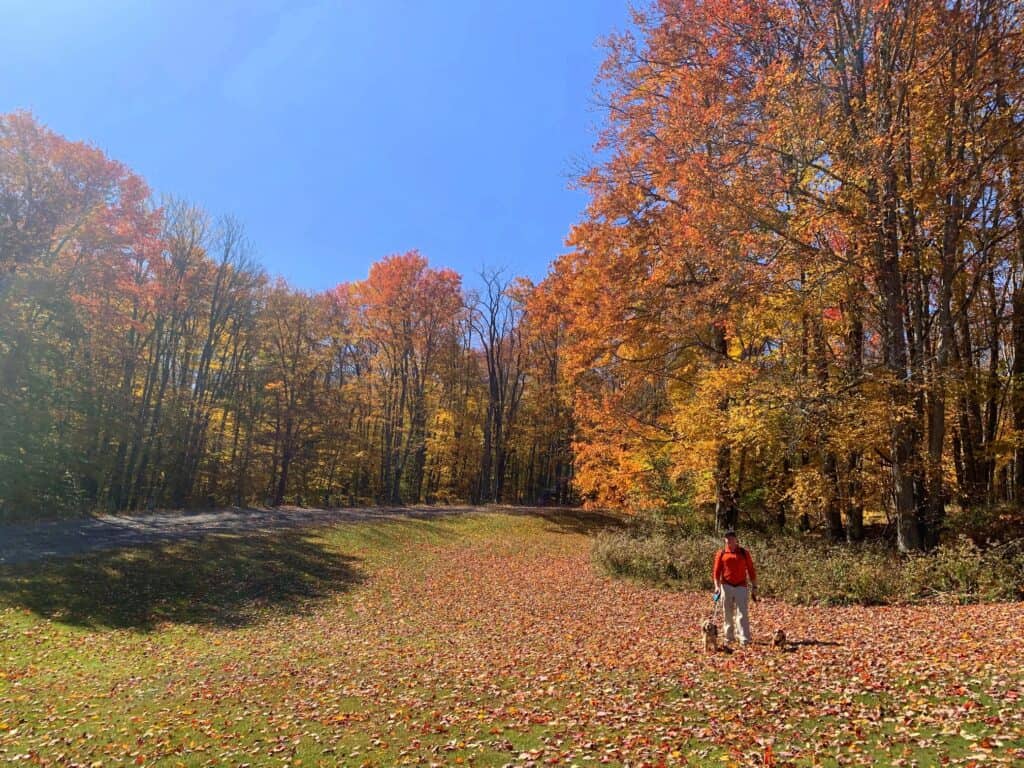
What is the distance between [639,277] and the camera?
16922 millimetres

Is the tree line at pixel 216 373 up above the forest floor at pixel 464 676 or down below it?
above

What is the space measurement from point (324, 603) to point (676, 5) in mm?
17374

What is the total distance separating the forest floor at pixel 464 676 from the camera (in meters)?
5.38

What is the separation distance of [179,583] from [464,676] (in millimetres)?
10137

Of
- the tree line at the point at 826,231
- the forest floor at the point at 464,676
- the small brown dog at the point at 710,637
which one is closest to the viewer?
the forest floor at the point at 464,676

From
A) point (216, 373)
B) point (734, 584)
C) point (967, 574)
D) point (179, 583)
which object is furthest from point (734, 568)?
point (216, 373)

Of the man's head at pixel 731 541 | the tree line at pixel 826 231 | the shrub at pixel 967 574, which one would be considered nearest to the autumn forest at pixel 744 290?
the tree line at pixel 826 231

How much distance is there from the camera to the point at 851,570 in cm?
1154

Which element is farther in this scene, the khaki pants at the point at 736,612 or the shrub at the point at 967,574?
the shrub at the point at 967,574

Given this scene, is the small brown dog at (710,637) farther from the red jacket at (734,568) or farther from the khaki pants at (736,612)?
the red jacket at (734,568)

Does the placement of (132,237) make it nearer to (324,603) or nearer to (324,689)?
(324,603)

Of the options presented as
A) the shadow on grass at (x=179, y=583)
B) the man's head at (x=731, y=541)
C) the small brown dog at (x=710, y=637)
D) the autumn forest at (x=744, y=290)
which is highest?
the autumn forest at (x=744, y=290)

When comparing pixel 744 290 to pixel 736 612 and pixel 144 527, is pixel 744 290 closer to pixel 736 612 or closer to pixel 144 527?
pixel 736 612

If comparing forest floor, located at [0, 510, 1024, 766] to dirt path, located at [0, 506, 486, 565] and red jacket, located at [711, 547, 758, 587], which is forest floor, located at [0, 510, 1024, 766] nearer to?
red jacket, located at [711, 547, 758, 587]
